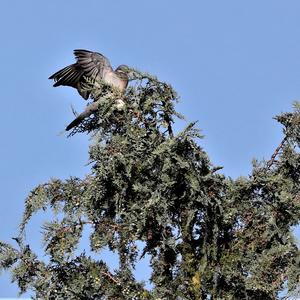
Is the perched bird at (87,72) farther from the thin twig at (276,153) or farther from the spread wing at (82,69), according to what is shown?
the thin twig at (276,153)

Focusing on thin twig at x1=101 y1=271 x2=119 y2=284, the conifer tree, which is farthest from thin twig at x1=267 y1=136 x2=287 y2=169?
thin twig at x1=101 y1=271 x2=119 y2=284

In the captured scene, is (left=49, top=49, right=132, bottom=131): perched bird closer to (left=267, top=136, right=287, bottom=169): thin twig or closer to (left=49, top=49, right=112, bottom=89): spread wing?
(left=49, top=49, right=112, bottom=89): spread wing

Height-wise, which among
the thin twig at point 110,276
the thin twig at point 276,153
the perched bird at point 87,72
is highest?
the perched bird at point 87,72

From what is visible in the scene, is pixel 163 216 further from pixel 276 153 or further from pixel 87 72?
pixel 87 72

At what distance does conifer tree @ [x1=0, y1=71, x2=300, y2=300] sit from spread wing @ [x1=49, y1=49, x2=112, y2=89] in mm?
2462

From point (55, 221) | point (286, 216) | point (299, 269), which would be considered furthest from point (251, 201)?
point (55, 221)

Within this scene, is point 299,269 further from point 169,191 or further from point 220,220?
point 169,191

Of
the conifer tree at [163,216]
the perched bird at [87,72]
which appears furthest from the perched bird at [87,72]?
the conifer tree at [163,216]

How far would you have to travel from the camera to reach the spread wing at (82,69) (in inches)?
315

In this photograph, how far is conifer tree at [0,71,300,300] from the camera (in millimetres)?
5098

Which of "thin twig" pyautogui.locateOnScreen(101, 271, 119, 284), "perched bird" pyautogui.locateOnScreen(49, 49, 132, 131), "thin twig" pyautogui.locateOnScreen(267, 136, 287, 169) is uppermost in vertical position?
→ "perched bird" pyautogui.locateOnScreen(49, 49, 132, 131)

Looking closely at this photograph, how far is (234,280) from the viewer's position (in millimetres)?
5160

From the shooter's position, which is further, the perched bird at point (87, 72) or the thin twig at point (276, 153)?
the perched bird at point (87, 72)

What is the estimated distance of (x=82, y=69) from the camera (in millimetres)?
8234
